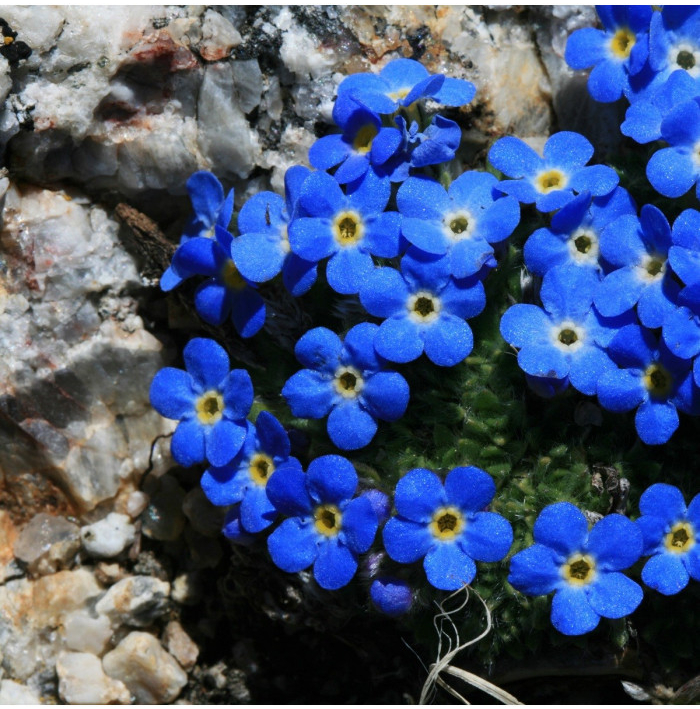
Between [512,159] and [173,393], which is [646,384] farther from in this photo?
[173,393]

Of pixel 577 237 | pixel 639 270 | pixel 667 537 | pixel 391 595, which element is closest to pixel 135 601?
pixel 391 595

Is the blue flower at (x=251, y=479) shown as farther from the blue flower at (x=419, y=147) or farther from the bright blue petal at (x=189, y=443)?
the blue flower at (x=419, y=147)

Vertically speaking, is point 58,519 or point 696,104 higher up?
point 696,104

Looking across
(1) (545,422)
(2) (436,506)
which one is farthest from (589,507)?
(2) (436,506)

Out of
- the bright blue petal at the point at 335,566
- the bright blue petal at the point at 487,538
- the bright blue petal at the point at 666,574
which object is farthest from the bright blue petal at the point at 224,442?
the bright blue petal at the point at 666,574

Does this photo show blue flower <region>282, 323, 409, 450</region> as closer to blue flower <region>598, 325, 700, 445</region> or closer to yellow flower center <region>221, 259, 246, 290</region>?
yellow flower center <region>221, 259, 246, 290</region>

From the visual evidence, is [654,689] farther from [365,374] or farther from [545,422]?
[365,374]
